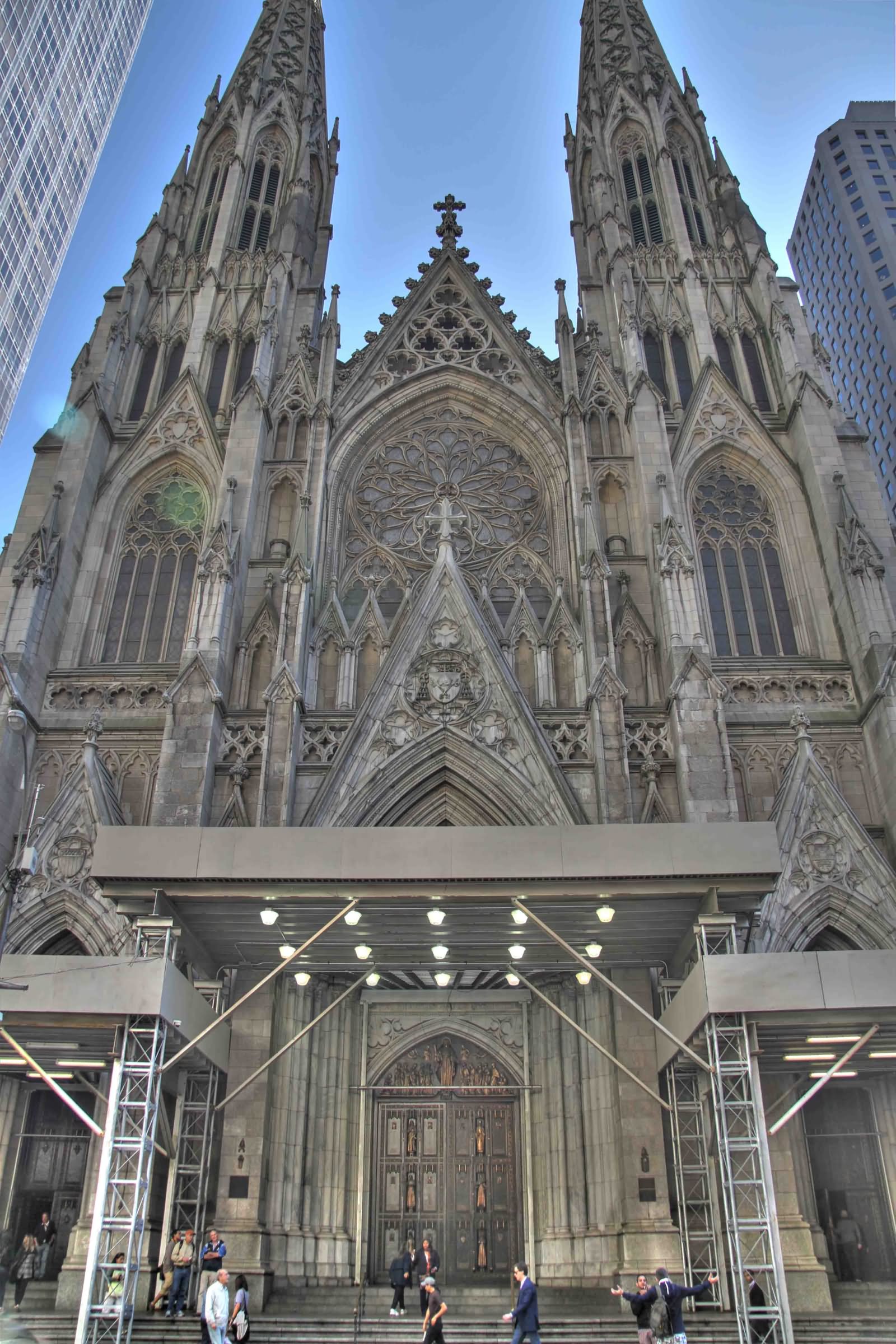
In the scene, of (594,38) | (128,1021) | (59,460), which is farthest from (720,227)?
(128,1021)

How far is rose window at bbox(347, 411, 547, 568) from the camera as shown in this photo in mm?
26516

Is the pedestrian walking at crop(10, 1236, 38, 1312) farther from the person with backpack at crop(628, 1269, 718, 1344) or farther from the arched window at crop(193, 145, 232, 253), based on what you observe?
the arched window at crop(193, 145, 232, 253)

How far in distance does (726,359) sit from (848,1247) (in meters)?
20.2

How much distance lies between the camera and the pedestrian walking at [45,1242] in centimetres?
1803

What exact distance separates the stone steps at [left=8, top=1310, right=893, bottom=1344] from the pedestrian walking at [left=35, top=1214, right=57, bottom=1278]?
3394 millimetres

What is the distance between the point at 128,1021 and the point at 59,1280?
6.51m

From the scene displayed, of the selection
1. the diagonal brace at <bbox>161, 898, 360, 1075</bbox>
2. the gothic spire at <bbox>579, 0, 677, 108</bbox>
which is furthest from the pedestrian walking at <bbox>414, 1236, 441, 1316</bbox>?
the gothic spire at <bbox>579, 0, 677, 108</bbox>

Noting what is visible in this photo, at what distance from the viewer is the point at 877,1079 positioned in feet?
62.8

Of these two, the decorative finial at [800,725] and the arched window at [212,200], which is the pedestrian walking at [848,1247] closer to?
Answer: the decorative finial at [800,725]

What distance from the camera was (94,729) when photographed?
21453 mm

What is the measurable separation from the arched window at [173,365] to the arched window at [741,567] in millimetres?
13442

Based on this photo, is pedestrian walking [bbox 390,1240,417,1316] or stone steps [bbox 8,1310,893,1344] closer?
stone steps [bbox 8,1310,893,1344]

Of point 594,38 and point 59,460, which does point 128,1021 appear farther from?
point 594,38

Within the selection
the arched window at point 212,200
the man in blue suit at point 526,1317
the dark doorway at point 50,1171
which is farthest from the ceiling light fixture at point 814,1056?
the arched window at point 212,200
